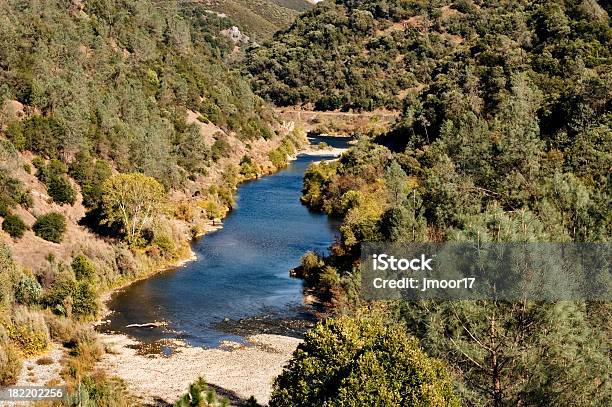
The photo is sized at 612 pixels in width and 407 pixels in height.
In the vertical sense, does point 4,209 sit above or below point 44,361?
above

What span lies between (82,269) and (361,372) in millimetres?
30532

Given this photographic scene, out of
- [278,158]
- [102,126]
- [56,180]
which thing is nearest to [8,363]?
[56,180]

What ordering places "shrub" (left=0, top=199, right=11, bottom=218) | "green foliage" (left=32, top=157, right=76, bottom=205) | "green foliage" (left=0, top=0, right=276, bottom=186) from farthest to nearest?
"green foliage" (left=0, top=0, right=276, bottom=186) → "green foliage" (left=32, top=157, right=76, bottom=205) → "shrub" (left=0, top=199, right=11, bottom=218)

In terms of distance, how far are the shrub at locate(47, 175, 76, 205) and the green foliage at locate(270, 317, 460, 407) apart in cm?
3624

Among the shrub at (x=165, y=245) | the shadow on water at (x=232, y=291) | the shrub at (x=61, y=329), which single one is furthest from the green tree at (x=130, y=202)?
the shrub at (x=61, y=329)

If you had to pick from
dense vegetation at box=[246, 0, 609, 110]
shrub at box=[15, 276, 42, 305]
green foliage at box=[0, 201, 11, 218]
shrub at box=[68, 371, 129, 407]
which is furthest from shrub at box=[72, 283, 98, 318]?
dense vegetation at box=[246, 0, 609, 110]

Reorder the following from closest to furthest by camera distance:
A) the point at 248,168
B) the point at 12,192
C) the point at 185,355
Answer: the point at 185,355, the point at 12,192, the point at 248,168

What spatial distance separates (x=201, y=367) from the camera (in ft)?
114

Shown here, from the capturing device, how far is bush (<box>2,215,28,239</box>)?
1825 inches

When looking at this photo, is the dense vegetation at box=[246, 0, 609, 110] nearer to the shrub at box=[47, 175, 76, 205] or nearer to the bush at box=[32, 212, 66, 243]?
the shrub at box=[47, 175, 76, 205]

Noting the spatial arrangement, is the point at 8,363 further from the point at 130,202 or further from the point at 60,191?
the point at 60,191

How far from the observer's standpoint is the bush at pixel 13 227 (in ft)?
152

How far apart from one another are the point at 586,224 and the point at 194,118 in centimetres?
7505

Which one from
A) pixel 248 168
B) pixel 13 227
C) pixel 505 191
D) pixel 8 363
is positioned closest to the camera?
pixel 8 363
